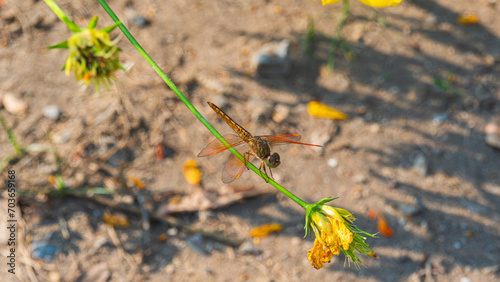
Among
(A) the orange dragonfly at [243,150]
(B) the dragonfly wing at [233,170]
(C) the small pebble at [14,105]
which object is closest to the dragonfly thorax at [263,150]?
(A) the orange dragonfly at [243,150]

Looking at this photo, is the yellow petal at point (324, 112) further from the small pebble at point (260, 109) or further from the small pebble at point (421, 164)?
the small pebble at point (421, 164)

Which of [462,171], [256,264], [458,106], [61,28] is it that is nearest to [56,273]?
[256,264]

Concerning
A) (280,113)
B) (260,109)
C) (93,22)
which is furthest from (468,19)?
(93,22)

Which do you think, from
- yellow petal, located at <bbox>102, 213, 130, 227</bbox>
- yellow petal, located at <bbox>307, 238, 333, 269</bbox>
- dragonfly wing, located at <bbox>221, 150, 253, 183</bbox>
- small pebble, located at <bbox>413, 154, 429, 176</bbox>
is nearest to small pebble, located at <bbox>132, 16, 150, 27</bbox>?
yellow petal, located at <bbox>102, 213, 130, 227</bbox>

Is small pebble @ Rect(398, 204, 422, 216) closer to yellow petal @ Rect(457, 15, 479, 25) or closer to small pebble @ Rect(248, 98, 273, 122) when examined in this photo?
small pebble @ Rect(248, 98, 273, 122)

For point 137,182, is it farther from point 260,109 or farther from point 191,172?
point 260,109
